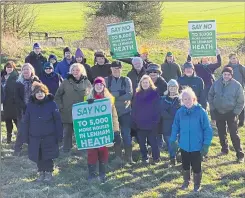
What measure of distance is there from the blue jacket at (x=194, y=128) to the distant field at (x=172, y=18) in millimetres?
28728

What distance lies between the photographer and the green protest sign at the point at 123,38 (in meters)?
11.7

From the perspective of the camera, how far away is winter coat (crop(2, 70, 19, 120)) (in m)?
9.52

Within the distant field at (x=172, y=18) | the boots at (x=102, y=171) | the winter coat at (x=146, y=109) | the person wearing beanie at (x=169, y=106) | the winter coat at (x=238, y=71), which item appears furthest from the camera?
the distant field at (x=172, y=18)

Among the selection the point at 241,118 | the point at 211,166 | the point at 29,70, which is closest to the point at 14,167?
the point at 29,70

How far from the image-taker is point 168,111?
854 cm

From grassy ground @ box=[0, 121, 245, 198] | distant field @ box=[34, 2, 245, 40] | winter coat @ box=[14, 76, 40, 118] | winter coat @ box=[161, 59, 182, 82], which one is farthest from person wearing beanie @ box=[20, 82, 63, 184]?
distant field @ box=[34, 2, 245, 40]

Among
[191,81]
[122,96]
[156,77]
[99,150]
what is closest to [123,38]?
[156,77]

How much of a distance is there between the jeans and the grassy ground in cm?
49

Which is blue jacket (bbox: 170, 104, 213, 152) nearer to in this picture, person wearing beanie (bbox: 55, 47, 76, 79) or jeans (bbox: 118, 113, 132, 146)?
jeans (bbox: 118, 113, 132, 146)

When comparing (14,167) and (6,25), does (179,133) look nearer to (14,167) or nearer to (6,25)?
Result: (14,167)

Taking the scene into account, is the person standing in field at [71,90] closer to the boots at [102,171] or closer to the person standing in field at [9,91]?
the person standing in field at [9,91]

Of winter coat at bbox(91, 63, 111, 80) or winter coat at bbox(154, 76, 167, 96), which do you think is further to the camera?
winter coat at bbox(91, 63, 111, 80)

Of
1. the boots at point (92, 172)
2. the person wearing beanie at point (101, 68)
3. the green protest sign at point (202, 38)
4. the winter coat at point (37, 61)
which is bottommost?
the boots at point (92, 172)

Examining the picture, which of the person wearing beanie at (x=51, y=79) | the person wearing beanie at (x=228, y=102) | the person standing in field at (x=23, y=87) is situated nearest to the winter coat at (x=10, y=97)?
the person standing in field at (x=23, y=87)
